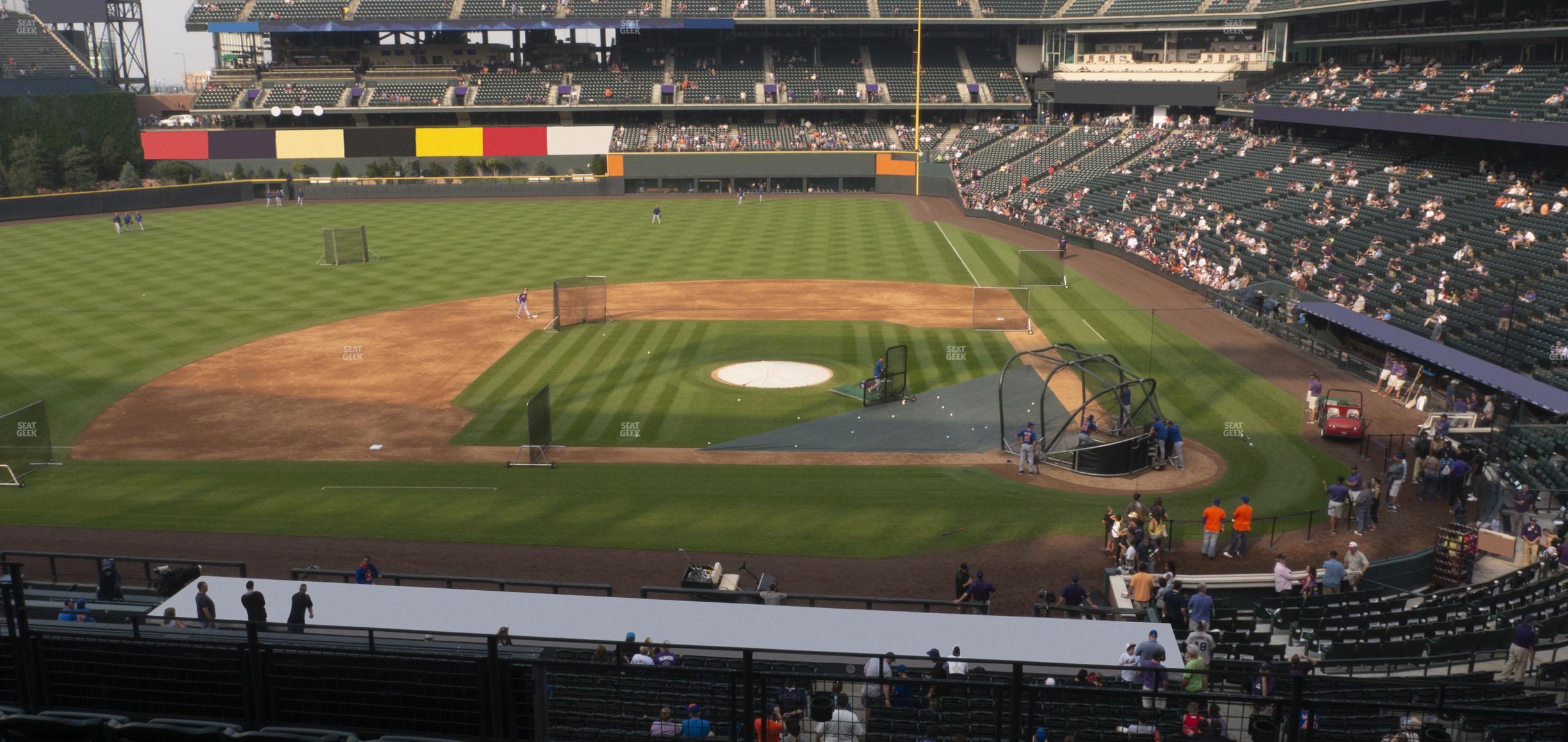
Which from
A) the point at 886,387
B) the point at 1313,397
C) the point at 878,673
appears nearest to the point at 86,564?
the point at 878,673

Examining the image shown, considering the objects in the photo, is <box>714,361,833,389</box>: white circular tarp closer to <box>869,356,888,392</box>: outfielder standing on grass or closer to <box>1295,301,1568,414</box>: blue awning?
<box>869,356,888,392</box>: outfielder standing on grass

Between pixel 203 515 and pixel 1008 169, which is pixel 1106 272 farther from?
pixel 203 515

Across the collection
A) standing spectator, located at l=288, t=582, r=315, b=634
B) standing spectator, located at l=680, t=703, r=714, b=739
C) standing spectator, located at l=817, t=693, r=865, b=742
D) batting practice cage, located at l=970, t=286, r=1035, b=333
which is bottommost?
batting practice cage, located at l=970, t=286, r=1035, b=333

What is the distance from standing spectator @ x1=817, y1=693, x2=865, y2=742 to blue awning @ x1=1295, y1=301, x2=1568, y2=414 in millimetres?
23980

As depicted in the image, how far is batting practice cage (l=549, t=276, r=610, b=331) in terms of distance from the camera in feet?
140

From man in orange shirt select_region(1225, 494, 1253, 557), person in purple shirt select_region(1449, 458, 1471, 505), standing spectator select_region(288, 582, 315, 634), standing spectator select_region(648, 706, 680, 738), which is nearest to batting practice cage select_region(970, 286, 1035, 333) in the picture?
person in purple shirt select_region(1449, 458, 1471, 505)

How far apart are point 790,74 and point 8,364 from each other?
231ft

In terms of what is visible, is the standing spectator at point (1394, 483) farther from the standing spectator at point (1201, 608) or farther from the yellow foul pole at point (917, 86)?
the yellow foul pole at point (917, 86)

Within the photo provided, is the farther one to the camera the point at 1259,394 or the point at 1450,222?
the point at 1450,222

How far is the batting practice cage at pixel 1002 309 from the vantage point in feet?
140

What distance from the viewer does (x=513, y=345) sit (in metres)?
39.8

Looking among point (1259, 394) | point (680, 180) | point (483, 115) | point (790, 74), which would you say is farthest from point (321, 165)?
point (1259, 394)

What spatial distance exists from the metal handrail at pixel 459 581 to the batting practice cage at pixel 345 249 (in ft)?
125

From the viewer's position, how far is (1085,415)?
3022 centimetres
